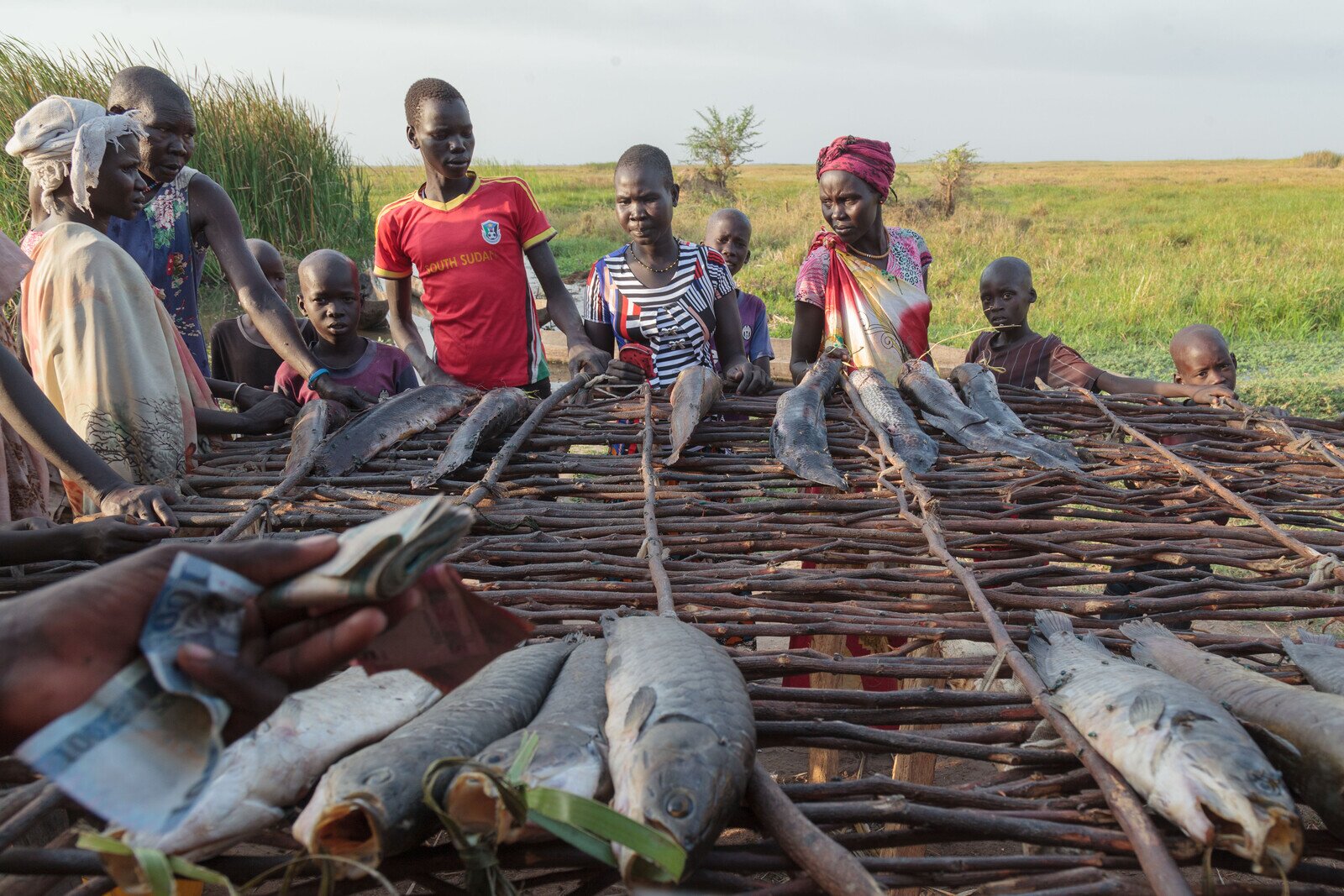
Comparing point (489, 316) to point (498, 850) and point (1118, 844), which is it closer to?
point (498, 850)

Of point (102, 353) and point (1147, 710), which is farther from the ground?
point (102, 353)

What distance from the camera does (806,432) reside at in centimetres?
344

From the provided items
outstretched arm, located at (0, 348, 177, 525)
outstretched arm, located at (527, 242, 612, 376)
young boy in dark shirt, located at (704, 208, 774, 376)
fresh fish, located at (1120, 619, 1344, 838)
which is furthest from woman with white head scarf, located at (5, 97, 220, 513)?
young boy in dark shirt, located at (704, 208, 774, 376)

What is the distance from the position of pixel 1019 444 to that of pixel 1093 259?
15.0 m

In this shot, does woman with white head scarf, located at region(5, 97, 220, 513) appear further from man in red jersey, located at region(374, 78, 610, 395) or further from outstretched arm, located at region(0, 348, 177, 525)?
man in red jersey, located at region(374, 78, 610, 395)

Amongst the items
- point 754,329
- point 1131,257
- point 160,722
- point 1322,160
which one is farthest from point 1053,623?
point 1322,160

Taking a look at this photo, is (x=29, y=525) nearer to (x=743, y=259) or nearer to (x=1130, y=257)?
(x=743, y=259)

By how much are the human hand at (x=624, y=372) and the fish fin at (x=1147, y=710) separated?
110 inches

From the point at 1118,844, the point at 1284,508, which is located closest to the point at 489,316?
the point at 1284,508

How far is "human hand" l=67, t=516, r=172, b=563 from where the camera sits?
248 centimetres

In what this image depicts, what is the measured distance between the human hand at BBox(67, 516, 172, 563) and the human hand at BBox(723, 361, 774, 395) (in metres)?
2.43

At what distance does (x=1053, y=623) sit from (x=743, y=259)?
4.46m

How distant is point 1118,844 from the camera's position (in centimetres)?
159

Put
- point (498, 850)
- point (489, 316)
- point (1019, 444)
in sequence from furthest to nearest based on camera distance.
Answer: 1. point (489, 316)
2. point (1019, 444)
3. point (498, 850)
